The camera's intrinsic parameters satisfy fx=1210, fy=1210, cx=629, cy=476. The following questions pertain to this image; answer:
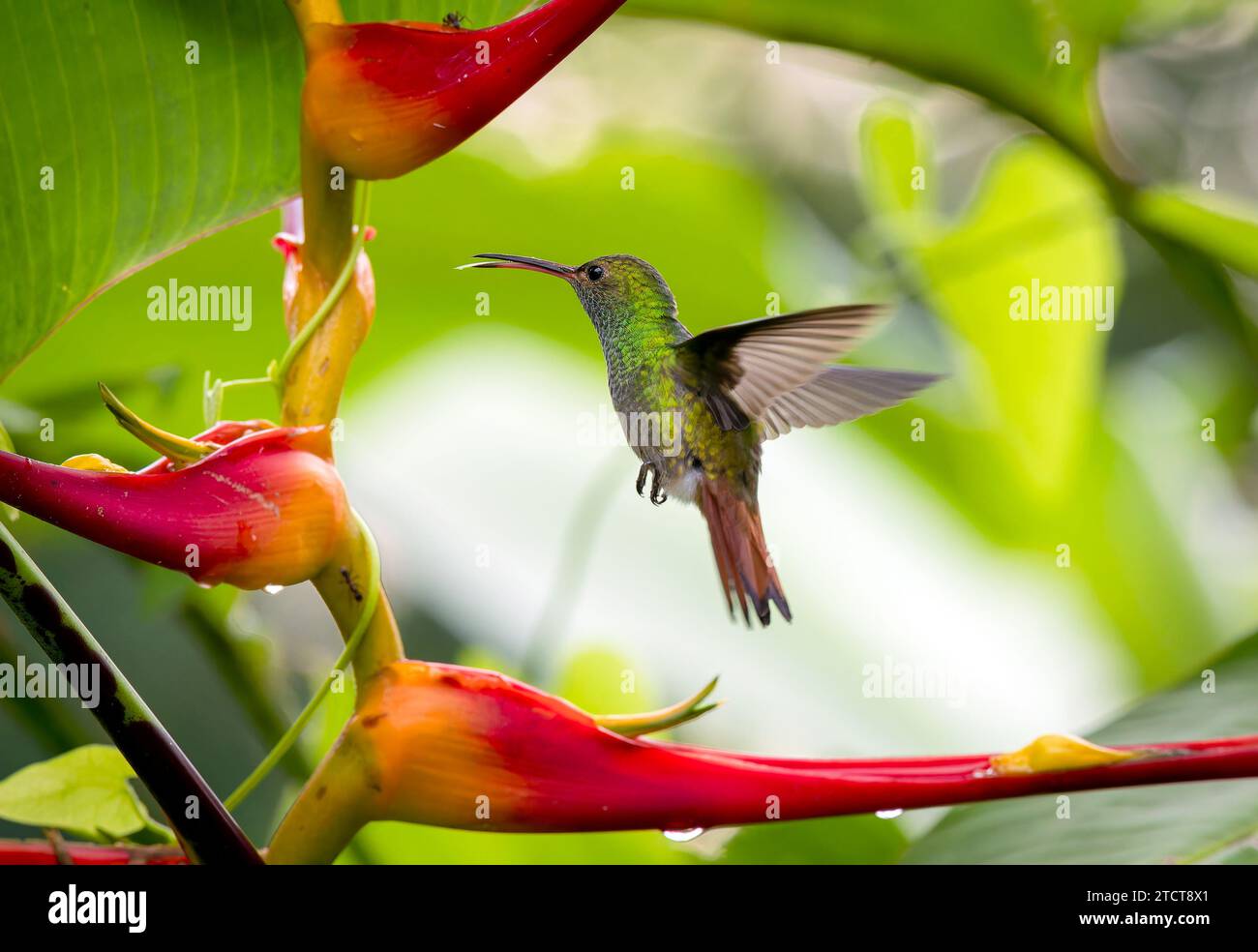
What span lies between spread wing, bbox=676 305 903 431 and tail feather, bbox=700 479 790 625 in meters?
0.04

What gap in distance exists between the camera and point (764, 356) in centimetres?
63

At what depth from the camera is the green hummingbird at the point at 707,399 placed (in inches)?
25.3

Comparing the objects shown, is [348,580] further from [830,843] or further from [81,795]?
[830,843]

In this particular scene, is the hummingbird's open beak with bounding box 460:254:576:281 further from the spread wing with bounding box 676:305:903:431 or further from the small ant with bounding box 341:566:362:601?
the small ant with bounding box 341:566:362:601

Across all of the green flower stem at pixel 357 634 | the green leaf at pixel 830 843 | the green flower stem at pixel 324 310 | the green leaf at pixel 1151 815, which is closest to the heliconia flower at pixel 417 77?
the green flower stem at pixel 324 310

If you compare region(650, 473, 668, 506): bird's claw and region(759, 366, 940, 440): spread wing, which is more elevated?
region(759, 366, 940, 440): spread wing

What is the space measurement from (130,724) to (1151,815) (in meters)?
0.50

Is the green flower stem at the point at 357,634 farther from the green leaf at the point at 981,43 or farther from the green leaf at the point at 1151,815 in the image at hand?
the green leaf at the point at 981,43

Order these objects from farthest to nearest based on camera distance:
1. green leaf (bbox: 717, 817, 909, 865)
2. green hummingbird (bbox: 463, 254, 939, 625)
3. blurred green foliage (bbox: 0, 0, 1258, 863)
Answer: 1. green leaf (bbox: 717, 817, 909, 865)
2. green hummingbird (bbox: 463, 254, 939, 625)
3. blurred green foliage (bbox: 0, 0, 1258, 863)

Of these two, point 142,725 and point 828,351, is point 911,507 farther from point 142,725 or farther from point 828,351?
point 142,725

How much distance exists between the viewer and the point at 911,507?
118 cm

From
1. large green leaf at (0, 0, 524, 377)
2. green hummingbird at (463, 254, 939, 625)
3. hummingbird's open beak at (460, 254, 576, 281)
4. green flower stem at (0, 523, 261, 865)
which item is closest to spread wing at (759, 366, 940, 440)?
green hummingbird at (463, 254, 939, 625)

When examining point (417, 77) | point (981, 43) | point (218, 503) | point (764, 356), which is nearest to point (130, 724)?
point (218, 503)

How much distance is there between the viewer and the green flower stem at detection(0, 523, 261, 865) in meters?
0.40
